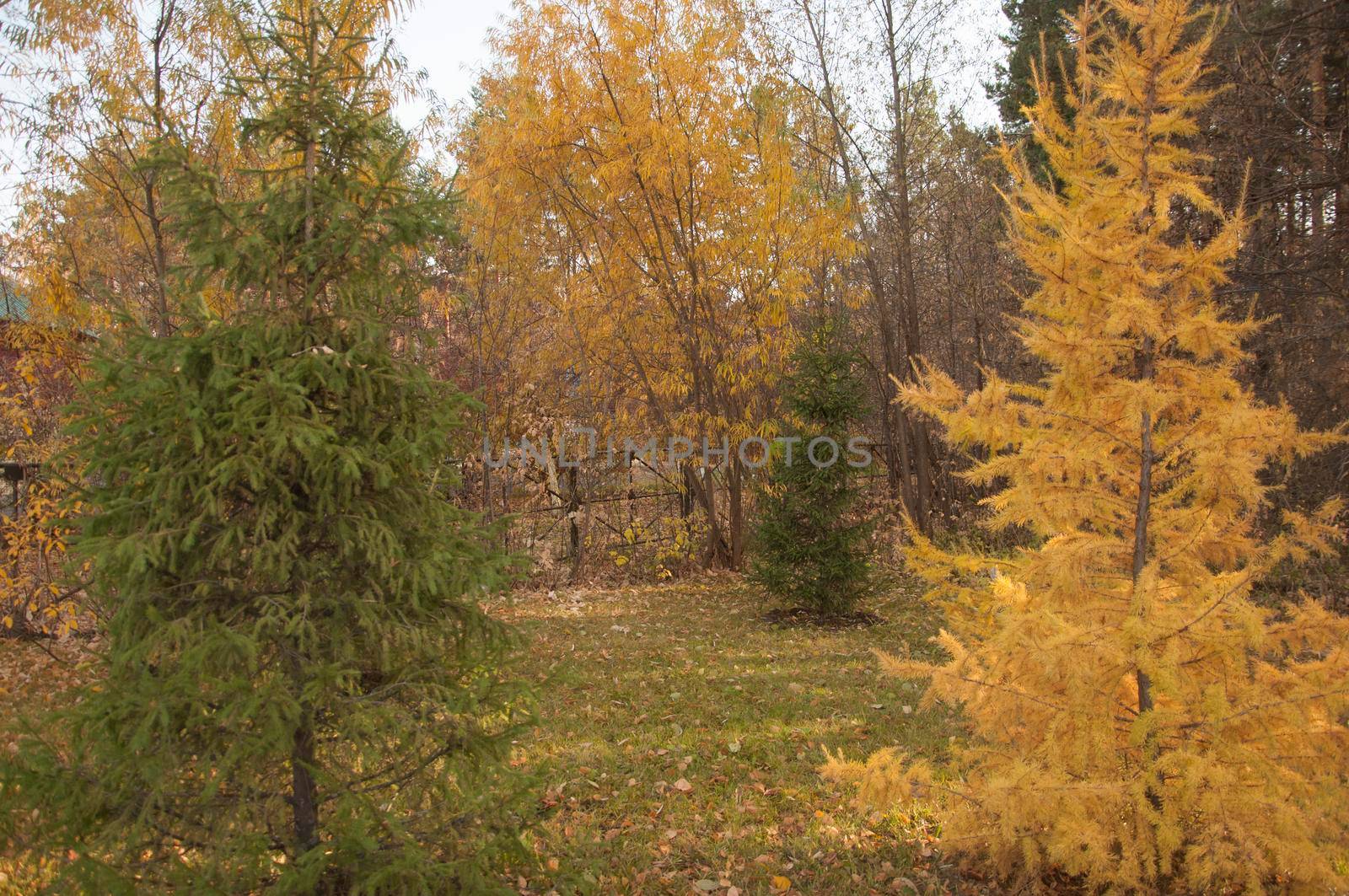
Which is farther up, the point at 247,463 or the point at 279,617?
the point at 247,463

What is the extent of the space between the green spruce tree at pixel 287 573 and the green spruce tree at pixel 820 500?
6.85 metres

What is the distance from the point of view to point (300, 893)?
2.83m

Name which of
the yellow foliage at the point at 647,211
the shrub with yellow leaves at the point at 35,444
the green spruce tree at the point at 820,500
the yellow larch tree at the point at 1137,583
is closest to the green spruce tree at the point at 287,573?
the yellow larch tree at the point at 1137,583

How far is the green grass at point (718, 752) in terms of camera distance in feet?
12.3

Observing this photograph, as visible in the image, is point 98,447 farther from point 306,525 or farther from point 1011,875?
point 1011,875

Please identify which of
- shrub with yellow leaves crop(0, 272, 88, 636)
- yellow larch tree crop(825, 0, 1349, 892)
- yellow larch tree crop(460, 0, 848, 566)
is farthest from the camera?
yellow larch tree crop(460, 0, 848, 566)

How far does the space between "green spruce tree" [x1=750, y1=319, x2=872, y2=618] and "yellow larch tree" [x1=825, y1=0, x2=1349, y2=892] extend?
579cm

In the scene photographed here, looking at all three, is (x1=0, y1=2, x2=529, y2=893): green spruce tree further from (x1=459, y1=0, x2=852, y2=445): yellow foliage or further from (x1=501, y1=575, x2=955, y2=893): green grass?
(x1=459, y1=0, x2=852, y2=445): yellow foliage

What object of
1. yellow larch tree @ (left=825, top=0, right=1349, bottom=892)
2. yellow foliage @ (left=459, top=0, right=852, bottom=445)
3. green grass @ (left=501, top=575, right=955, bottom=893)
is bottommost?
green grass @ (left=501, top=575, right=955, bottom=893)

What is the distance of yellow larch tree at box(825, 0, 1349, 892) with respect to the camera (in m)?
3.00

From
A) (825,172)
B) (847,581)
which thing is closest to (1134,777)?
(847,581)

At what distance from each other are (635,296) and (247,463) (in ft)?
35.4

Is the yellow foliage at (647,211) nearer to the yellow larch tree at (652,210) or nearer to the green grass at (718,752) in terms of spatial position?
the yellow larch tree at (652,210)

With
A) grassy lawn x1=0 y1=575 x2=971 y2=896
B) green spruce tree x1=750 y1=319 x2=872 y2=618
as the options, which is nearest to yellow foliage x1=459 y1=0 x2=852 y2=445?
green spruce tree x1=750 y1=319 x2=872 y2=618
